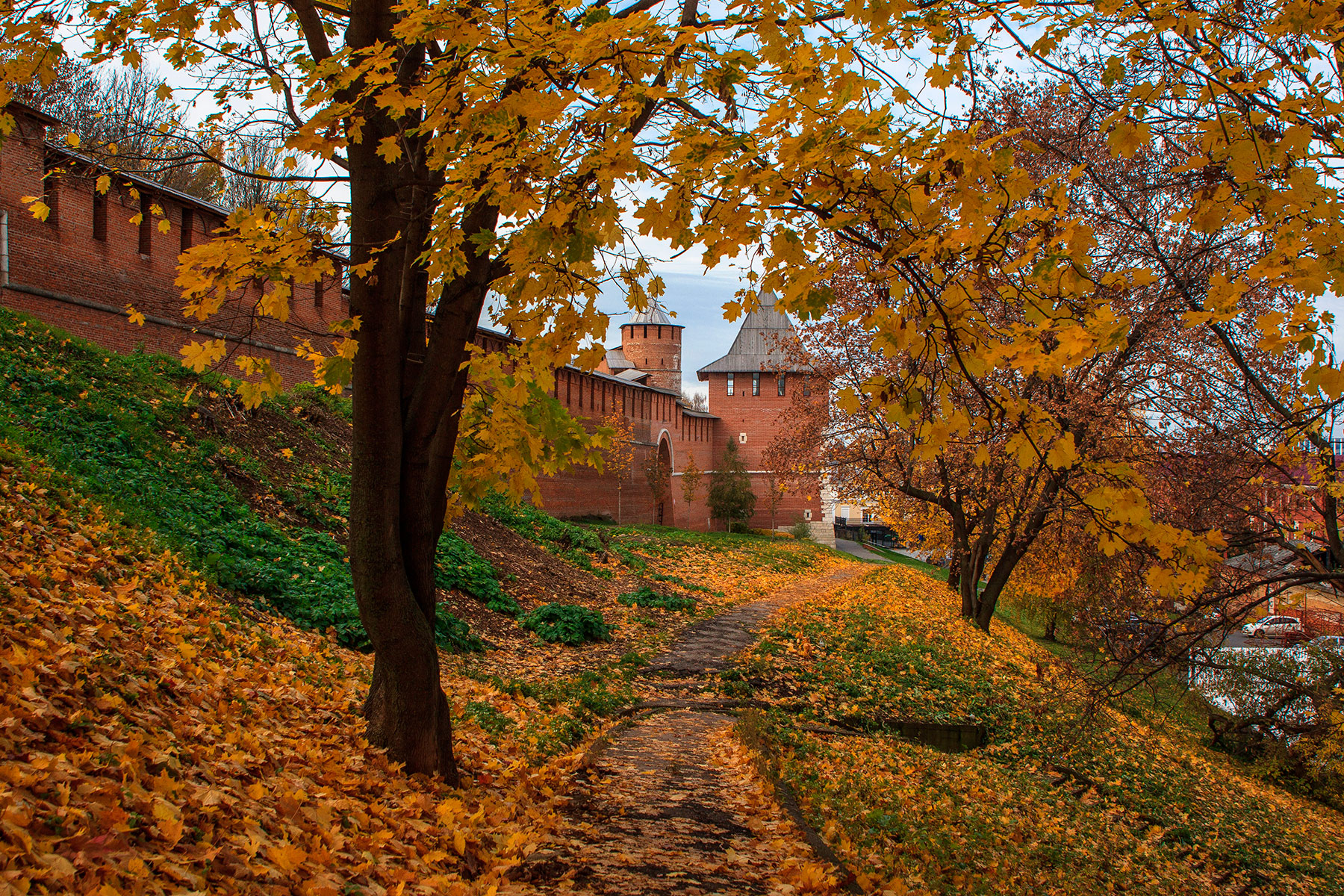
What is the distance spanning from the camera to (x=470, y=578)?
10.7m

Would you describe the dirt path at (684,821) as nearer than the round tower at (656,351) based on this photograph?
Yes

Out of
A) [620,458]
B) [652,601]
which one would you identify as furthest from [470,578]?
[620,458]

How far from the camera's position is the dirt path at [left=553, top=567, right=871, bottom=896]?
365 cm

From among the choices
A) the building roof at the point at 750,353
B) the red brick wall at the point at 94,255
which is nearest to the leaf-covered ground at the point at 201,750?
the red brick wall at the point at 94,255

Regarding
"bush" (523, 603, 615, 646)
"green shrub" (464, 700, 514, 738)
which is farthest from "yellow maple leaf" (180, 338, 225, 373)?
"bush" (523, 603, 615, 646)

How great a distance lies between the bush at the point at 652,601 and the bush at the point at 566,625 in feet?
8.92

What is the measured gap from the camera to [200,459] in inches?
370

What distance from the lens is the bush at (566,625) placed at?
986 centimetres

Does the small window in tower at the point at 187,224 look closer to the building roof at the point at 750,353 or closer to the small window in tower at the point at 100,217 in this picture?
the small window in tower at the point at 100,217

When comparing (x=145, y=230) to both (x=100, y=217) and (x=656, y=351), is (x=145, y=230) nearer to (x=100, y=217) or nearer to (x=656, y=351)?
(x=100, y=217)

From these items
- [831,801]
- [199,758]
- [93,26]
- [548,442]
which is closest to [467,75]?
[548,442]

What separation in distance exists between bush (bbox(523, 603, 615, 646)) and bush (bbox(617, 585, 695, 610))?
2.72 metres

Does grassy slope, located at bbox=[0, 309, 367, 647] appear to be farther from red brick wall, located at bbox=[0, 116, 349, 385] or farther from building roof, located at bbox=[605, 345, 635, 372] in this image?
building roof, located at bbox=[605, 345, 635, 372]

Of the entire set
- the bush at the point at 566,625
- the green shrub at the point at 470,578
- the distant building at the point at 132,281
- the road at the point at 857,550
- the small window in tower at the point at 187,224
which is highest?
the small window in tower at the point at 187,224
